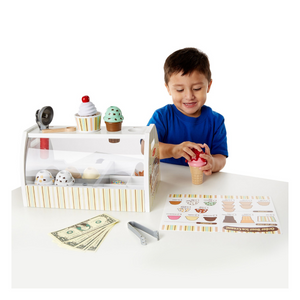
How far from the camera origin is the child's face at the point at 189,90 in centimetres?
250

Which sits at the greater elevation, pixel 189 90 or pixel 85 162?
pixel 189 90

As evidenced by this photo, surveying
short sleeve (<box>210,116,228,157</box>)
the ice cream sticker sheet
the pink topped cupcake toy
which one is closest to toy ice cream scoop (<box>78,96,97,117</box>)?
the pink topped cupcake toy

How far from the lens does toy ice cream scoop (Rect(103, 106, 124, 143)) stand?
2.07 metres

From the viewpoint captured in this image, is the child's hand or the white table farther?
the child's hand

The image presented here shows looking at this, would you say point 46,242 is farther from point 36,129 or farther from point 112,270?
point 36,129

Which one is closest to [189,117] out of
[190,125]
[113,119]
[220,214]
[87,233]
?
[190,125]

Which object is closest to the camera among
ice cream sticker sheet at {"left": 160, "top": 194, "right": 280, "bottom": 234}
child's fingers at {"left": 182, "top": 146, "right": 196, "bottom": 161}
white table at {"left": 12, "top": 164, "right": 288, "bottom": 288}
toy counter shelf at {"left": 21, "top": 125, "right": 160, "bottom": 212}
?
white table at {"left": 12, "top": 164, "right": 288, "bottom": 288}

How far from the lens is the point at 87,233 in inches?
72.4

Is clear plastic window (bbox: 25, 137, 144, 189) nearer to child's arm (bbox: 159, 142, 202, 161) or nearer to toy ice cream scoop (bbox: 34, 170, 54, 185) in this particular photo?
toy ice cream scoop (bbox: 34, 170, 54, 185)

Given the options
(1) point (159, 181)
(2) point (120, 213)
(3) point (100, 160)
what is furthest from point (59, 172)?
(1) point (159, 181)

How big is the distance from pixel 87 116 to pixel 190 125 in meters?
0.99

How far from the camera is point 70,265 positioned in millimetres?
1604

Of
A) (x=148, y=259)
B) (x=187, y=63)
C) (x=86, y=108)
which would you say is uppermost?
(x=187, y=63)

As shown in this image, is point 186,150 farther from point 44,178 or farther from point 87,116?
point 44,178
